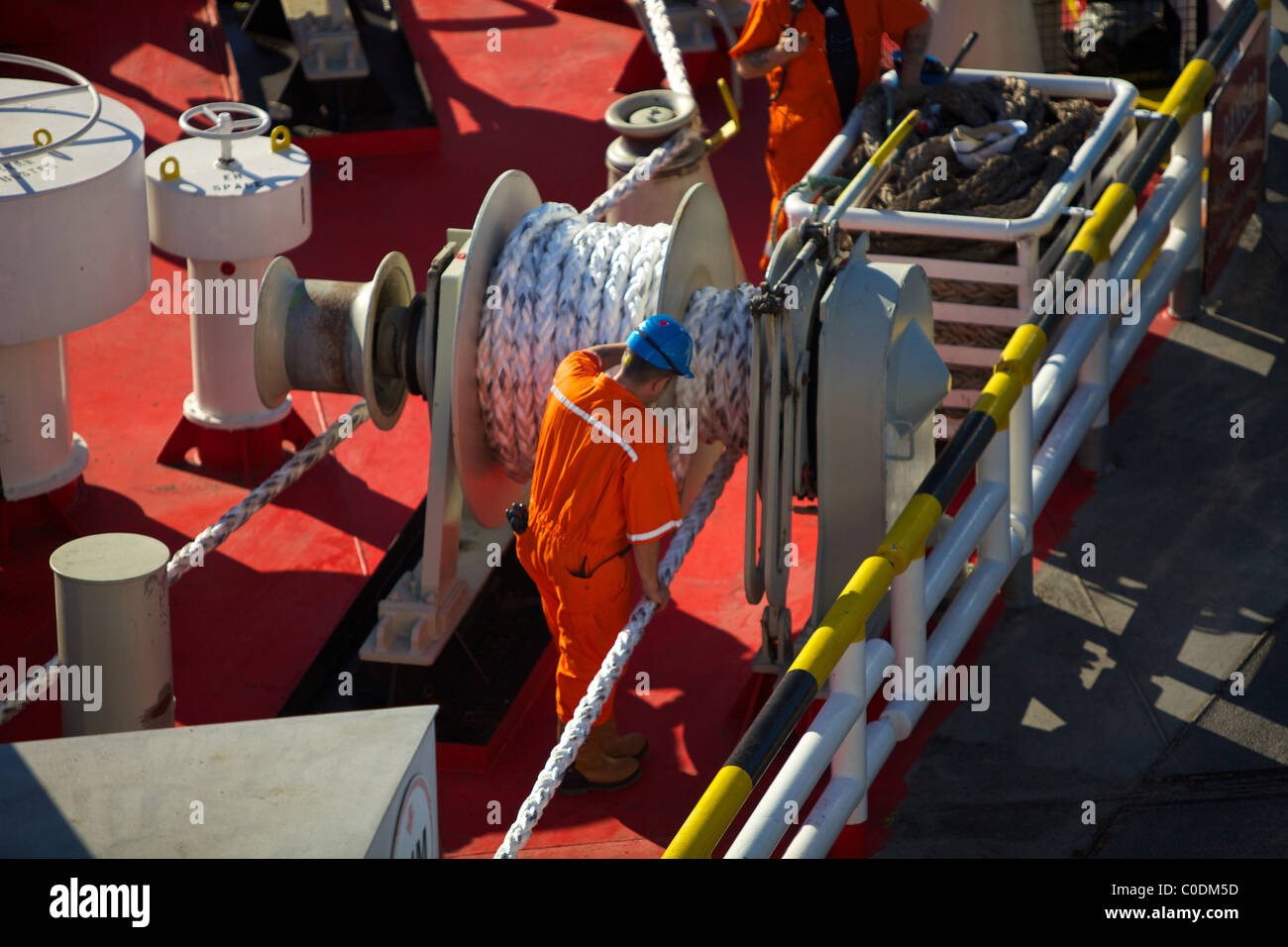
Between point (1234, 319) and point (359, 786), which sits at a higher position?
point (359, 786)

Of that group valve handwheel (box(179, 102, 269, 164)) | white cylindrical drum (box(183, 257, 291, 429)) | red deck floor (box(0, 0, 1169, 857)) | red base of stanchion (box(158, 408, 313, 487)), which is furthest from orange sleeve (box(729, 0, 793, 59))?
red base of stanchion (box(158, 408, 313, 487))

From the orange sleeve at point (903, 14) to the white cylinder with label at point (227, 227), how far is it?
246cm

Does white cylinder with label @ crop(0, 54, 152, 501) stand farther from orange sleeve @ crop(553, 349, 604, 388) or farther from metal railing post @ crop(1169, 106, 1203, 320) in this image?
metal railing post @ crop(1169, 106, 1203, 320)

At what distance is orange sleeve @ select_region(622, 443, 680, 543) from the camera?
504 centimetres

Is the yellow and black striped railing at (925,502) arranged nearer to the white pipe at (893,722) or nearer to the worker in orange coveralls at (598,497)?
the white pipe at (893,722)

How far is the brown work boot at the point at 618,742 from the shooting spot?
17.8 ft

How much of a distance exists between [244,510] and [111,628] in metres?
0.81

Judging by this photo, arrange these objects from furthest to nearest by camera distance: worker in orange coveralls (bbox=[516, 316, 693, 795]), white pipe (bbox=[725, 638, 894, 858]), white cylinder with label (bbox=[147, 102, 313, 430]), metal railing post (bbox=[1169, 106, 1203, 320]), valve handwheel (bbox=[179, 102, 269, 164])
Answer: metal railing post (bbox=[1169, 106, 1203, 320]) → valve handwheel (bbox=[179, 102, 269, 164]) → white cylinder with label (bbox=[147, 102, 313, 430]) → worker in orange coveralls (bbox=[516, 316, 693, 795]) → white pipe (bbox=[725, 638, 894, 858])

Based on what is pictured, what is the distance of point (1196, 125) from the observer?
7039mm

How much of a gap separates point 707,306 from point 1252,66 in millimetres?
3436

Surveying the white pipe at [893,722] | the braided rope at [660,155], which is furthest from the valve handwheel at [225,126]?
the white pipe at [893,722]

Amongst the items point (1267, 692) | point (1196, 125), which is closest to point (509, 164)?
point (1196, 125)

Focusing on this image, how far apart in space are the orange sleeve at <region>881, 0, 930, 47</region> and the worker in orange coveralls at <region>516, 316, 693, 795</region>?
265 centimetres
